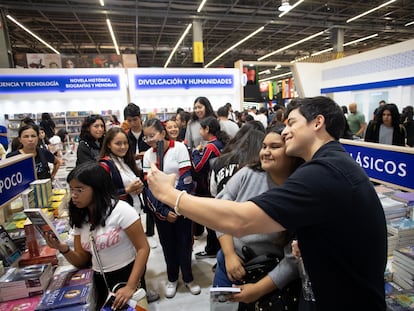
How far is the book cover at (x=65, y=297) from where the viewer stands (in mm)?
1411

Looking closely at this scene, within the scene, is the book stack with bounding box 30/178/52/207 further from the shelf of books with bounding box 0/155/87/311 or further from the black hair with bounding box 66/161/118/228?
the black hair with bounding box 66/161/118/228

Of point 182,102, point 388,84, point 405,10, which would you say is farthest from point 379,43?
point 182,102

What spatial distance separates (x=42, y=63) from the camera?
973cm

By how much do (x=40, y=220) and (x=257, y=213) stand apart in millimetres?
1224

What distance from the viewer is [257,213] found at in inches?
34.7

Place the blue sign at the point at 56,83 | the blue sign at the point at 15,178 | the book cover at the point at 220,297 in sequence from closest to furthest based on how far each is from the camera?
the book cover at the point at 220,297 < the blue sign at the point at 15,178 < the blue sign at the point at 56,83

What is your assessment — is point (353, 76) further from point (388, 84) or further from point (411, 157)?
point (411, 157)

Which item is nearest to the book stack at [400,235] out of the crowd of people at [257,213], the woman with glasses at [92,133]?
the crowd of people at [257,213]

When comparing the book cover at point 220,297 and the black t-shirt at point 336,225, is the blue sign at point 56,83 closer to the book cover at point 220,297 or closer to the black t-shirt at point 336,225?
the book cover at point 220,297

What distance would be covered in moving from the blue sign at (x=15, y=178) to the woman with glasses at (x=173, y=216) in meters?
0.90

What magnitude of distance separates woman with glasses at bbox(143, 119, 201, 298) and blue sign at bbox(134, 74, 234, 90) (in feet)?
22.5

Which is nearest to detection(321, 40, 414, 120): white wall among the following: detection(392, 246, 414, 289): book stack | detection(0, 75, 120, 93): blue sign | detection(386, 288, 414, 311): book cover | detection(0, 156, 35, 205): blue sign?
detection(0, 75, 120, 93): blue sign

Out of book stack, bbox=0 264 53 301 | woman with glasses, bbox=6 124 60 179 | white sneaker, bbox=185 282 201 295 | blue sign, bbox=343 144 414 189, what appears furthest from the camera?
woman with glasses, bbox=6 124 60 179

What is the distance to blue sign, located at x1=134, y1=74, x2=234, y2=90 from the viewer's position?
8.97 metres
